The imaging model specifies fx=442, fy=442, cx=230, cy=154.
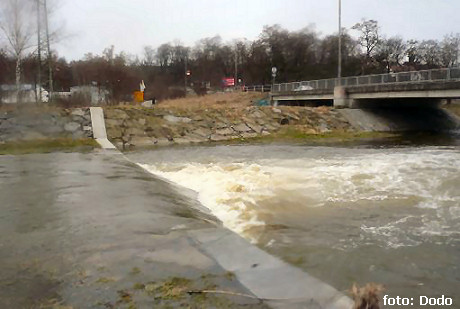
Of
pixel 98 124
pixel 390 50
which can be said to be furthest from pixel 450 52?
pixel 98 124

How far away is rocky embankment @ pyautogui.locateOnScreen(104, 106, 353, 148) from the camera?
28750 mm

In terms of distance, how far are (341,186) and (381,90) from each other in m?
26.2

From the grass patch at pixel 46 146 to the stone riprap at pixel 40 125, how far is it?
0.57 metres

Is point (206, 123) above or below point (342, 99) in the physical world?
below

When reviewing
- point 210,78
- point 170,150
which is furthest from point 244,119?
point 210,78

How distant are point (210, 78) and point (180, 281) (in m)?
97.4

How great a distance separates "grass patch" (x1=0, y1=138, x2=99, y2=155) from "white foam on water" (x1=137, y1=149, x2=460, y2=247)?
5.07 m

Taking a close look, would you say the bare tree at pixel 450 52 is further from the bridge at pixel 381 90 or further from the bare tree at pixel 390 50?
the bridge at pixel 381 90

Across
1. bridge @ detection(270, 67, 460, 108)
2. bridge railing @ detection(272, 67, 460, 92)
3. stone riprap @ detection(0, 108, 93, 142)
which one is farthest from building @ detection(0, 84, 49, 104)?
bridge railing @ detection(272, 67, 460, 92)

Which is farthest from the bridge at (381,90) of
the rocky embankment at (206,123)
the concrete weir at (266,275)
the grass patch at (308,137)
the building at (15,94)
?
the concrete weir at (266,275)

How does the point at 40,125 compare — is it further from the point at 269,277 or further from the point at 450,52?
the point at 450,52

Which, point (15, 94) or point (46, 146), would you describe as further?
point (15, 94)

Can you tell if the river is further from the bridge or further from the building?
the bridge

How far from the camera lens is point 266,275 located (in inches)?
188
